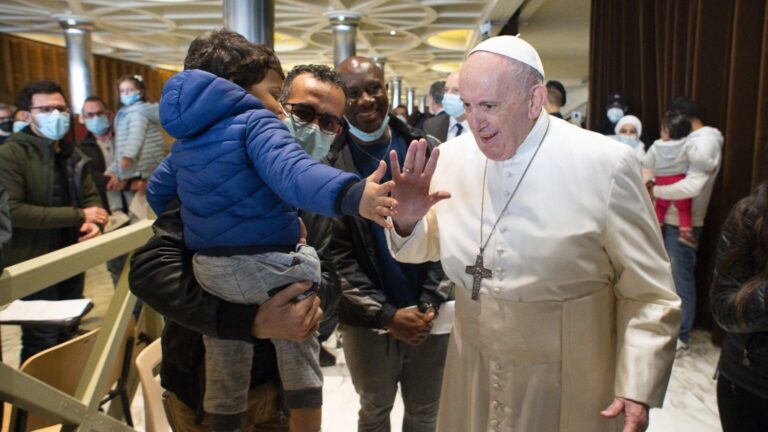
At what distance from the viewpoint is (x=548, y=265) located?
1349mm

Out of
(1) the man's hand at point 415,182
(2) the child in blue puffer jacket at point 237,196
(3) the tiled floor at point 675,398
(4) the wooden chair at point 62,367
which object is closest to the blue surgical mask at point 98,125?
(3) the tiled floor at point 675,398

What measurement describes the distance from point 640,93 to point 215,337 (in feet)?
16.6

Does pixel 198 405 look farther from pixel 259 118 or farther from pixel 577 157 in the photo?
pixel 577 157

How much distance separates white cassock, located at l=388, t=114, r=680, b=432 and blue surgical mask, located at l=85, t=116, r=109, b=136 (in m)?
4.47

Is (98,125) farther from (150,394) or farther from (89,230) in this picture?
(150,394)

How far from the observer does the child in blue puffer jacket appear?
1.24 metres

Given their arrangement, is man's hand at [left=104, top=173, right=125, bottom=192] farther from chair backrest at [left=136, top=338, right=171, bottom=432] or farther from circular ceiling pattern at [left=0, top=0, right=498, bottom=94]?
circular ceiling pattern at [left=0, top=0, right=498, bottom=94]

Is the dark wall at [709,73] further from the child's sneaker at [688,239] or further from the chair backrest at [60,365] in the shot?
the chair backrest at [60,365]

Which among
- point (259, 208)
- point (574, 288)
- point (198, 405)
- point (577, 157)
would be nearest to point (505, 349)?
point (574, 288)

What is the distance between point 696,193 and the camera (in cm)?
370

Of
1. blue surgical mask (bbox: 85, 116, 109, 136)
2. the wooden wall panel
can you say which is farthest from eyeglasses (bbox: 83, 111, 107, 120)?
the wooden wall panel

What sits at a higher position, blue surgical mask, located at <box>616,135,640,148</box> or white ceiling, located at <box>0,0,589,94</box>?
white ceiling, located at <box>0,0,589,94</box>

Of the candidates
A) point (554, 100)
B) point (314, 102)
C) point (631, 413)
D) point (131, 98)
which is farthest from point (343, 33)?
point (631, 413)

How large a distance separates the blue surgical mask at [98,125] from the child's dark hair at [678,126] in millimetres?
4859
